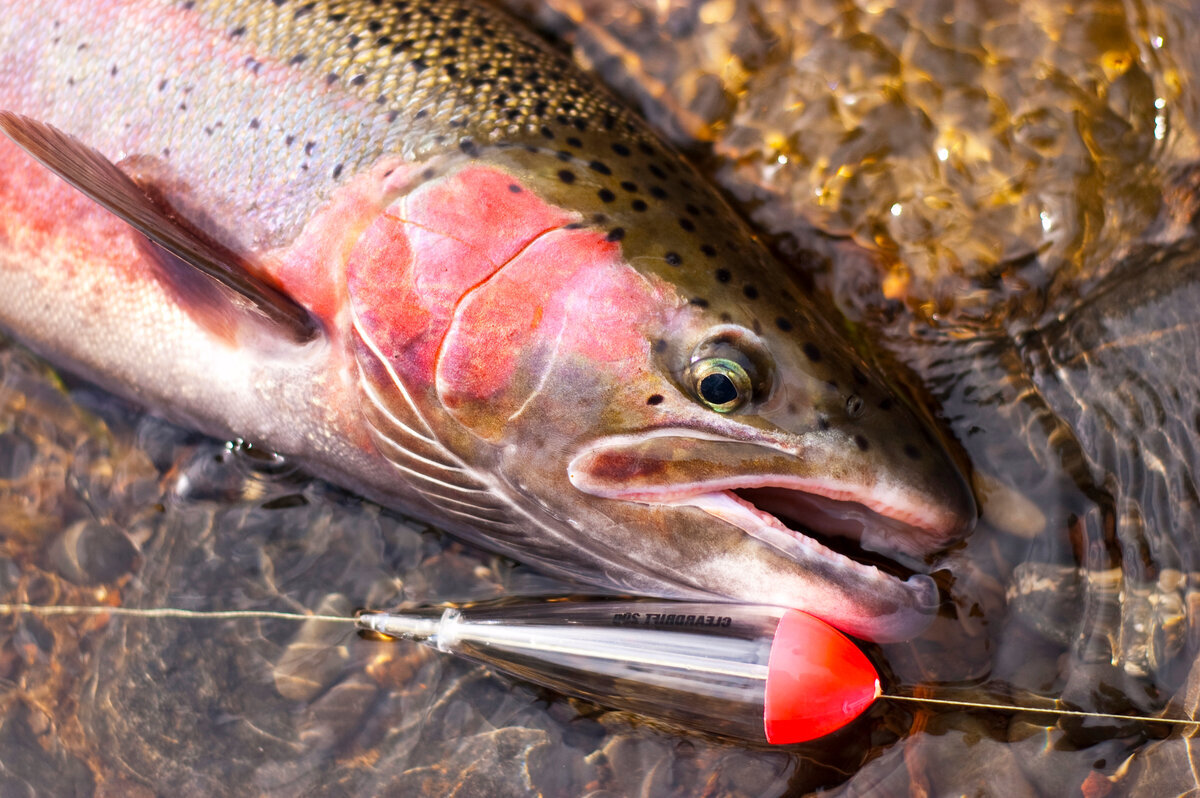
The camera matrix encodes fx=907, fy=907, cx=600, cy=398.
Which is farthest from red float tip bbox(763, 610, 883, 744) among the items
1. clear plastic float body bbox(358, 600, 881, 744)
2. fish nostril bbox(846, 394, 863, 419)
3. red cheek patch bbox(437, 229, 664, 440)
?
red cheek patch bbox(437, 229, 664, 440)

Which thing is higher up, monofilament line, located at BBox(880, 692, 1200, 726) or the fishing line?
monofilament line, located at BBox(880, 692, 1200, 726)

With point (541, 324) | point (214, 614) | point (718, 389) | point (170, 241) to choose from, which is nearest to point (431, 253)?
point (541, 324)

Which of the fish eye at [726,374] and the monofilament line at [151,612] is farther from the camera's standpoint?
the monofilament line at [151,612]

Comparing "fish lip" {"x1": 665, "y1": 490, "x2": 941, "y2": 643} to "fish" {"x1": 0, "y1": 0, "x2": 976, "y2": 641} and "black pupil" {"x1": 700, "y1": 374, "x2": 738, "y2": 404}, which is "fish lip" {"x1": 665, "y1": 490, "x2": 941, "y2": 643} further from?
"black pupil" {"x1": 700, "y1": 374, "x2": 738, "y2": 404}

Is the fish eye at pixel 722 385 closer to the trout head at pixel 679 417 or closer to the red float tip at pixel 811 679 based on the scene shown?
the trout head at pixel 679 417

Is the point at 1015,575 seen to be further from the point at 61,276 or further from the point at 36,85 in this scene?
the point at 36,85

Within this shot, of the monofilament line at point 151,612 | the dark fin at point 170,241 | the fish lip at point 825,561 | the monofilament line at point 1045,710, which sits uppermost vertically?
the dark fin at point 170,241

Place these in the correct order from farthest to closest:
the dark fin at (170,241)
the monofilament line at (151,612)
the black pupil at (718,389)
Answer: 1. the monofilament line at (151,612)
2. the dark fin at (170,241)
3. the black pupil at (718,389)

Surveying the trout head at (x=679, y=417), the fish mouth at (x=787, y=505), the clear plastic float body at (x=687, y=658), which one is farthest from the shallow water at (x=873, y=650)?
the trout head at (x=679, y=417)
